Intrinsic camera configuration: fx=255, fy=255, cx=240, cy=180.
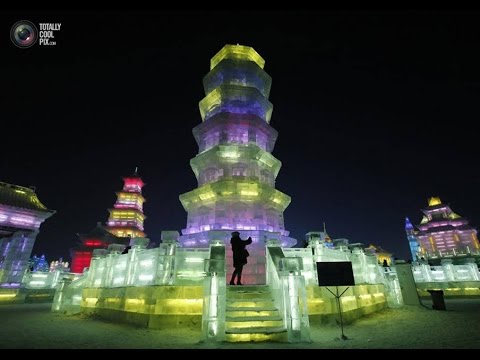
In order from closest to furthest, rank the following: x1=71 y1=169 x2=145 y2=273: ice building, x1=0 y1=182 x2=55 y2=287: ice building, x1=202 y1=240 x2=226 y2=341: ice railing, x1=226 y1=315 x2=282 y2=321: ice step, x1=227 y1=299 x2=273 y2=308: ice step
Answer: x1=202 y1=240 x2=226 y2=341: ice railing < x1=226 y1=315 x2=282 y2=321: ice step < x1=227 y1=299 x2=273 y2=308: ice step < x1=0 y1=182 x2=55 y2=287: ice building < x1=71 y1=169 x2=145 y2=273: ice building

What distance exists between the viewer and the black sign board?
7590 mm

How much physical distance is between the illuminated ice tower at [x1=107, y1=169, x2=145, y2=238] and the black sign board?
4949 centimetres

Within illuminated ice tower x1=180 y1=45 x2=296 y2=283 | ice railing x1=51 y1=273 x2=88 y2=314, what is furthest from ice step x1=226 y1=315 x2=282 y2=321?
ice railing x1=51 y1=273 x2=88 y2=314

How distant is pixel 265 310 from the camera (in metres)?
8.35

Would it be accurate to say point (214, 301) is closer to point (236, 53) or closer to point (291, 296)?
point (291, 296)

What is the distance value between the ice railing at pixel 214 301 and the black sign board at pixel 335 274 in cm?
295

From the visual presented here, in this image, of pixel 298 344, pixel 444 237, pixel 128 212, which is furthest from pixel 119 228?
pixel 444 237

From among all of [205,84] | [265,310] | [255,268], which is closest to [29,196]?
[205,84]

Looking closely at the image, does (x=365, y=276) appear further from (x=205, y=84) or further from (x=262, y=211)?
(x=205, y=84)

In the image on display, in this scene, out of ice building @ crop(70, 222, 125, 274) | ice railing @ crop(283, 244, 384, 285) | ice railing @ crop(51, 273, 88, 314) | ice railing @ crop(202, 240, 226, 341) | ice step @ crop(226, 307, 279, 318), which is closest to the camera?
ice railing @ crop(202, 240, 226, 341)

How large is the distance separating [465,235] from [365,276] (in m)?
53.9

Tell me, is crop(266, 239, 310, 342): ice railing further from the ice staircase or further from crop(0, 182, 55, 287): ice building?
crop(0, 182, 55, 287): ice building

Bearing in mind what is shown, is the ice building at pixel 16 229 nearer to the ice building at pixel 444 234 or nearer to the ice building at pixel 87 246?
the ice building at pixel 87 246

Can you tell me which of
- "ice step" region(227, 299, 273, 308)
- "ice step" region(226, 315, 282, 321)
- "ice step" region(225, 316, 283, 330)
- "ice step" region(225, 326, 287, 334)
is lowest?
"ice step" region(225, 326, 287, 334)
